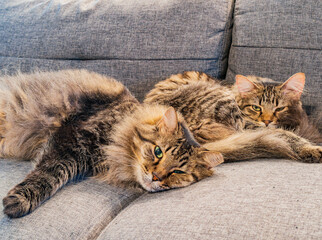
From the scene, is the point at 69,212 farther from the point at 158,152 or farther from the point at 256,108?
the point at 256,108

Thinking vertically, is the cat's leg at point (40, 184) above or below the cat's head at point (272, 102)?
below

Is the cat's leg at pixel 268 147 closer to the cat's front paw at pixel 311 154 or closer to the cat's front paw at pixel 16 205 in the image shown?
the cat's front paw at pixel 311 154

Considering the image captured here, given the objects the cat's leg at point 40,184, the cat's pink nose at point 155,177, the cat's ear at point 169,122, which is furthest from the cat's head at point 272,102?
the cat's leg at point 40,184

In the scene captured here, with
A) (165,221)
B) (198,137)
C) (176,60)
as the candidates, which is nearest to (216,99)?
(198,137)

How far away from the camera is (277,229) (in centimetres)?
73

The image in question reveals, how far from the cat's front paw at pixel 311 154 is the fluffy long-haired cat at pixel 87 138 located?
364 millimetres

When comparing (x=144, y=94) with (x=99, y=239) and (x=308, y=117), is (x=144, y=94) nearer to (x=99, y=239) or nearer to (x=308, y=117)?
(x=308, y=117)

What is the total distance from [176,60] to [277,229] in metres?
1.19

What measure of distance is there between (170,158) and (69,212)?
1.31ft

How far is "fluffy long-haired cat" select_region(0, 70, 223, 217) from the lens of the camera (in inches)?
42.4

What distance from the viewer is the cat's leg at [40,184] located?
0.92 m

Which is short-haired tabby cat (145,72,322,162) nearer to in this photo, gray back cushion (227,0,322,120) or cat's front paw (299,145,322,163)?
cat's front paw (299,145,322,163)

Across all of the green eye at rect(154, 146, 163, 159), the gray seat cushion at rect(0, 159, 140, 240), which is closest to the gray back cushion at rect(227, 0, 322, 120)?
the green eye at rect(154, 146, 163, 159)

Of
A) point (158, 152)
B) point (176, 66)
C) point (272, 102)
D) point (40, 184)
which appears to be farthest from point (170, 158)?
point (176, 66)
